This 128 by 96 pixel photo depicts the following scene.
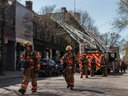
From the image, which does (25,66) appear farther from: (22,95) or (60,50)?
(60,50)

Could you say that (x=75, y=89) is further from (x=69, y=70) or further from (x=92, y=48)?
(x=92, y=48)

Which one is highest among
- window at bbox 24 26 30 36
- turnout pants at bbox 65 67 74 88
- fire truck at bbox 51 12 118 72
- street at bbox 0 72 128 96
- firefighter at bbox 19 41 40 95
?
window at bbox 24 26 30 36

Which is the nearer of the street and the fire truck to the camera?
the street

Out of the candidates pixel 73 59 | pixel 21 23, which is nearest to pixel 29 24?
pixel 21 23

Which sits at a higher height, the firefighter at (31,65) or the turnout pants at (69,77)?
the firefighter at (31,65)

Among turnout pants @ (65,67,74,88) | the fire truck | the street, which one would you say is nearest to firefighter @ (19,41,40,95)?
the street

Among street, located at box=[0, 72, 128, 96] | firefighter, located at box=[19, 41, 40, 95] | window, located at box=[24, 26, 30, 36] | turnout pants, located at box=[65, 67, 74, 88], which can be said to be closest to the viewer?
firefighter, located at box=[19, 41, 40, 95]

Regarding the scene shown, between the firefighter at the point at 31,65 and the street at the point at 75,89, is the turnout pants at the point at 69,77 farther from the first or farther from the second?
the firefighter at the point at 31,65

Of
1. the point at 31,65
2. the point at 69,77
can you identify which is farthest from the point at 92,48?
the point at 31,65

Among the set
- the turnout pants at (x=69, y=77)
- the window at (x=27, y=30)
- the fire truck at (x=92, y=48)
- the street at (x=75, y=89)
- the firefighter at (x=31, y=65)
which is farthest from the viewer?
the window at (x=27, y=30)

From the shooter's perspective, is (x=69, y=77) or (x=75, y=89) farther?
(x=75, y=89)

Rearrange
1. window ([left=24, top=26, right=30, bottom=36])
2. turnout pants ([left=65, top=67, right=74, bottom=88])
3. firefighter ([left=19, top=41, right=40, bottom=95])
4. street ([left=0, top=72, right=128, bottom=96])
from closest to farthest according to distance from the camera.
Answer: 1. firefighter ([left=19, top=41, right=40, bottom=95])
2. street ([left=0, top=72, right=128, bottom=96])
3. turnout pants ([left=65, top=67, right=74, bottom=88])
4. window ([left=24, top=26, right=30, bottom=36])

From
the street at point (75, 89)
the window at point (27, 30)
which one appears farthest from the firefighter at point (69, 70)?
the window at point (27, 30)

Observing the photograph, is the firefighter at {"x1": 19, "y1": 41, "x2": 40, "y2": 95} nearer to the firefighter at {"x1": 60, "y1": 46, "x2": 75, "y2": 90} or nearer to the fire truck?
the firefighter at {"x1": 60, "y1": 46, "x2": 75, "y2": 90}
